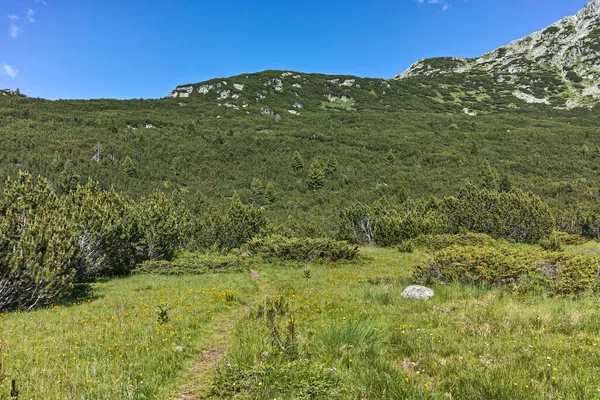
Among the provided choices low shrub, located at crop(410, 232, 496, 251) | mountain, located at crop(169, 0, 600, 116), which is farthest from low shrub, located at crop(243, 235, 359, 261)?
mountain, located at crop(169, 0, 600, 116)

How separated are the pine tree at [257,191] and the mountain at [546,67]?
115 m

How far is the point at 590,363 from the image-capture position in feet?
13.5

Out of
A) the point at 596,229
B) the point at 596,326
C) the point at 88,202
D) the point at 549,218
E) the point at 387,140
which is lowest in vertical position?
the point at 596,229

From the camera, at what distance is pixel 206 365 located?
5.78m

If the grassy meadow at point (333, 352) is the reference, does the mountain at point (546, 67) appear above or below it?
above

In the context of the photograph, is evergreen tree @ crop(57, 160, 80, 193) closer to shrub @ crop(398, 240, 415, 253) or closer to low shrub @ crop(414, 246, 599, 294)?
shrub @ crop(398, 240, 415, 253)

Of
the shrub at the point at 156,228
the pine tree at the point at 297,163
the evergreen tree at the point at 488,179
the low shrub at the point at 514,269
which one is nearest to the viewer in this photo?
the low shrub at the point at 514,269

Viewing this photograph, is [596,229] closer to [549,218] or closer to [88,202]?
[549,218]

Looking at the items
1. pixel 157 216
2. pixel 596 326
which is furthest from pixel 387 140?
pixel 596 326

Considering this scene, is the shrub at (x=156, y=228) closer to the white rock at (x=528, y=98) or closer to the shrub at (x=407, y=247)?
the shrub at (x=407, y=247)

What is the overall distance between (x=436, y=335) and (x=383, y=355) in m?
1.21

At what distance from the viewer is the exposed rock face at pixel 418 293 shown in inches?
360

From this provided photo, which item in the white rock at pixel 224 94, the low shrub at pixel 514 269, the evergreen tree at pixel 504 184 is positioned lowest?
the low shrub at pixel 514 269

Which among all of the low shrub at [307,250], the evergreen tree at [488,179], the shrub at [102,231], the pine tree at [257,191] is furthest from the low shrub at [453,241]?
the pine tree at [257,191]
